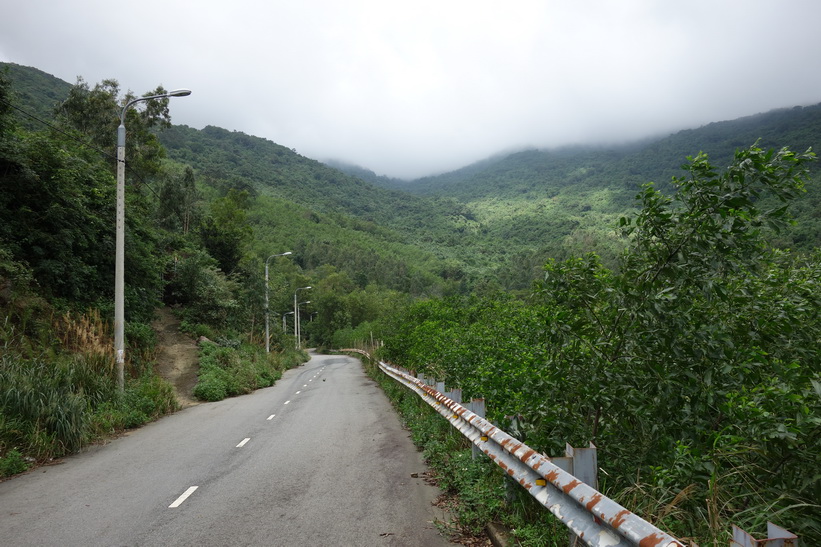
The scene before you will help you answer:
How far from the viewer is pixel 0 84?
14.0m

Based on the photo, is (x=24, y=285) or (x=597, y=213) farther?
(x=597, y=213)

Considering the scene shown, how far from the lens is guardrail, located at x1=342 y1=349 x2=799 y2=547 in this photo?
100 inches

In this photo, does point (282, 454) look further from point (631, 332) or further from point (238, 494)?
point (631, 332)

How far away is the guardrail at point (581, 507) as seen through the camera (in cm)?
254

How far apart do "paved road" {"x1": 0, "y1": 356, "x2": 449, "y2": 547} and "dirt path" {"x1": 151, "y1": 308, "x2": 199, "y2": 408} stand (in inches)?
310

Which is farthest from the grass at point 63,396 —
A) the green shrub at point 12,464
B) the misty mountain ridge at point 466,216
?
the misty mountain ridge at point 466,216

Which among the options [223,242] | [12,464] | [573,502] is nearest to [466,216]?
[223,242]

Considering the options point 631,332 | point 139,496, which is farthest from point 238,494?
point 631,332

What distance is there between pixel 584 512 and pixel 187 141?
7087 inches

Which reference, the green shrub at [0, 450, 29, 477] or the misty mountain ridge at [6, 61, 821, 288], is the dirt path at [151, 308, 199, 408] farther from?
the misty mountain ridge at [6, 61, 821, 288]

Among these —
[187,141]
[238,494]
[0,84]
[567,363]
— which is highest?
[187,141]

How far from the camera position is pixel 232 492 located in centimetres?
675

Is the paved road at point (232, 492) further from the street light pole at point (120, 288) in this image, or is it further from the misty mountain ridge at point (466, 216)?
the misty mountain ridge at point (466, 216)

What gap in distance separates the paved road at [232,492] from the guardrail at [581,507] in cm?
113
